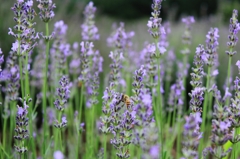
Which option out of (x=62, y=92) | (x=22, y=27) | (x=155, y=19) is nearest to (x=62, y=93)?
(x=62, y=92)

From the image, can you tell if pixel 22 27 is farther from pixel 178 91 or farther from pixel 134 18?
pixel 134 18

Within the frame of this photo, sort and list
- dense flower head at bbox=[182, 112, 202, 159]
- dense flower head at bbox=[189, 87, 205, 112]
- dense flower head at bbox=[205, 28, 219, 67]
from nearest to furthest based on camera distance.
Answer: dense flower head at bbox=[182, 112, 202, 159] < dense flower head at bbox=[189, 87, 205, 112] < dense flower head at bbox=[205, 28, 219, 67]

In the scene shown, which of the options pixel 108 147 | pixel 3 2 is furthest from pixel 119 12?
pixel 108 147

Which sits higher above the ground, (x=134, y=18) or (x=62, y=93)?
(x=134, y=18)

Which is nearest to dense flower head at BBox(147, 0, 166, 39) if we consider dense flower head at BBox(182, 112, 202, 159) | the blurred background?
dense flower head at BBox(182, 112, 202, 159)

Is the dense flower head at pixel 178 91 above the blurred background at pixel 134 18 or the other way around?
the other way around

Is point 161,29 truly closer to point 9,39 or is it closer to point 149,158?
point 149,158

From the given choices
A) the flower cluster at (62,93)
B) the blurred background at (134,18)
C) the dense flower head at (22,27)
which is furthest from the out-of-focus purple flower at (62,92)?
the blurred background at (134,18)

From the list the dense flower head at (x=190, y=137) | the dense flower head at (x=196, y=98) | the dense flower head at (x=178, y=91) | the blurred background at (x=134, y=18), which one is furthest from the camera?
the blurred background at (x=134, y=18)

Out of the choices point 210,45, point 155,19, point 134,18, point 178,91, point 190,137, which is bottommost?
point 190,137

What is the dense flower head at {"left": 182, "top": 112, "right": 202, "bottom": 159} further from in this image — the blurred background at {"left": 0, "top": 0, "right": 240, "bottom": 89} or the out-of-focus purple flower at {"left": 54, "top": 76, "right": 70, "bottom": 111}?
the blurred background at {"left": 0, "top": 0, "right": 240, "bottom": 89}

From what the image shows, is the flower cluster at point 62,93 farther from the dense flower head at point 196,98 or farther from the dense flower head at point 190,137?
the dense flower head at point 190,137
